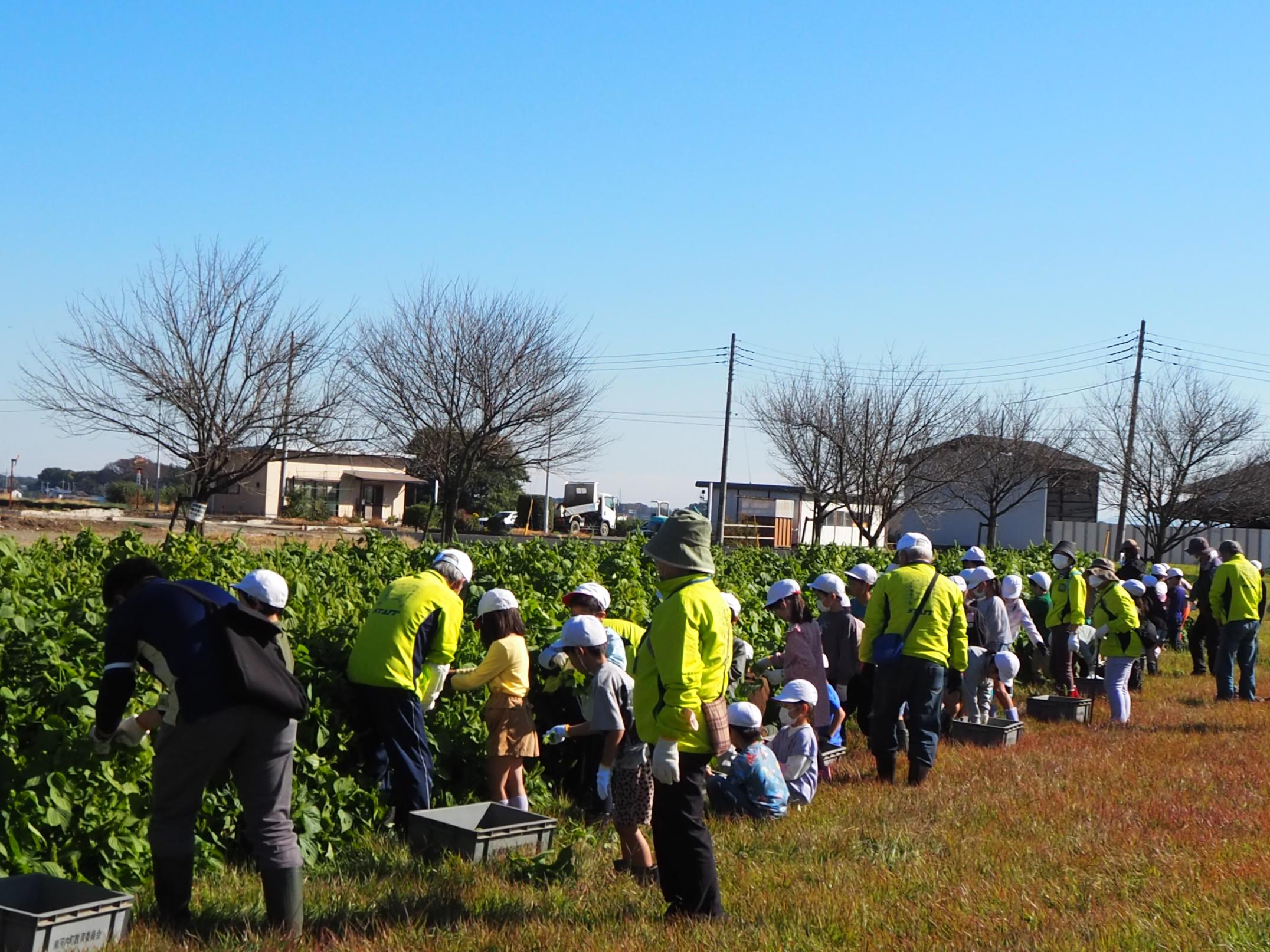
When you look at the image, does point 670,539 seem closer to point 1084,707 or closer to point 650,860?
point 650,860

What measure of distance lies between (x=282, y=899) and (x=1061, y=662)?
34.5 feet

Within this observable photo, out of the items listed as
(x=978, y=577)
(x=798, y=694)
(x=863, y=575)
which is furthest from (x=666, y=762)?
(x=978, y=577)

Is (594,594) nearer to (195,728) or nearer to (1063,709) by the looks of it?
(195,728)

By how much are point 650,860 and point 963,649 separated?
12.4 ft

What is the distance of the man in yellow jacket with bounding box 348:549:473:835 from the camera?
6.99 m

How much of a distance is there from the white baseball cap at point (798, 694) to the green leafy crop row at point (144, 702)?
168 centimetres

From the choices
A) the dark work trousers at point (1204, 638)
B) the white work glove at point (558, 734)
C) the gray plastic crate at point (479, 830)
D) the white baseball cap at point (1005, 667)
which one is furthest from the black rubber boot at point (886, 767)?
the dark work trousers at point (1204, 638)

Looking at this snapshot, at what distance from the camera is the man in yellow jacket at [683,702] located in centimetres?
529

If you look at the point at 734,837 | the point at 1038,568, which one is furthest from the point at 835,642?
the point at 1038,568

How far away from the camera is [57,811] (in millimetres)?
5449

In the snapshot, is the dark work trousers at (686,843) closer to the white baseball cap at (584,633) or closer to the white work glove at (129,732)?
the white baseball cap at (584,633)

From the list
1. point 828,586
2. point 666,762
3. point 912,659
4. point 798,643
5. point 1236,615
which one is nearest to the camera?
point 666,762

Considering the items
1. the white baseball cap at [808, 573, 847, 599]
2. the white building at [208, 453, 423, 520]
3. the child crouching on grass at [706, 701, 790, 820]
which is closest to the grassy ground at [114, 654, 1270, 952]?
the child crouching on grass at [706, 701, 790, 820]

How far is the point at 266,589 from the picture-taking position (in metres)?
5.38
